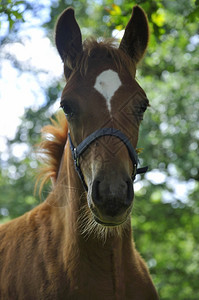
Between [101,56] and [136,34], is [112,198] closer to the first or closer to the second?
[101,56]

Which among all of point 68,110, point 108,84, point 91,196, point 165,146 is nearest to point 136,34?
point 108,84

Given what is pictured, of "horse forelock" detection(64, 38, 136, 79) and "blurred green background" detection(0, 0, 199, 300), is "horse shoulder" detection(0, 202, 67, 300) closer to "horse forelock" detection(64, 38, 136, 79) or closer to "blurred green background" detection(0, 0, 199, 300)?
"horse forelock" detection(64, 38, 136, 79)

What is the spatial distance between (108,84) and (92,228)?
1.14m

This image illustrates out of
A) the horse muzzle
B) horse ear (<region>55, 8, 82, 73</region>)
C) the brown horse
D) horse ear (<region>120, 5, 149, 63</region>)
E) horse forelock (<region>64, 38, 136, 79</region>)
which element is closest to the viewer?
the horse muzzle

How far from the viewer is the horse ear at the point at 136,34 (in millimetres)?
3287

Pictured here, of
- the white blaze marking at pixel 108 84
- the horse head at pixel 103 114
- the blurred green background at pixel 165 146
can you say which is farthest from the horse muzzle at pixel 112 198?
the blurred green background at pixel 165 146

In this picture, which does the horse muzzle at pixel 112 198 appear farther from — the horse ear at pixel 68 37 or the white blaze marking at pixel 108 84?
the horse ear at pixel 68 37

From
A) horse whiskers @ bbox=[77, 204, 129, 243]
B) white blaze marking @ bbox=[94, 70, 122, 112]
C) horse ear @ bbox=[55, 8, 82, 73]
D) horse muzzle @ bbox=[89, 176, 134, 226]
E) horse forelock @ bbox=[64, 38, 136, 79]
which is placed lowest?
horse whiskers @ bbox=[77, 204, 129, 243]

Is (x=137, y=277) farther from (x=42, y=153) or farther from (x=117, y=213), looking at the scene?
(x=42, y=153)

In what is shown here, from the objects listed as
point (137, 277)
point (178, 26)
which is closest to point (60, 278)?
point (137, 277)

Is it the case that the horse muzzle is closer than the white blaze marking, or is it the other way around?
the horse muzzle

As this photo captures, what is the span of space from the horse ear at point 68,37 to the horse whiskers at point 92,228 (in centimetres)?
126

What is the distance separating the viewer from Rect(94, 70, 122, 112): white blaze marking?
2.67 meters

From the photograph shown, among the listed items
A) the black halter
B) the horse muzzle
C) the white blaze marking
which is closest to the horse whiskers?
the black halter
